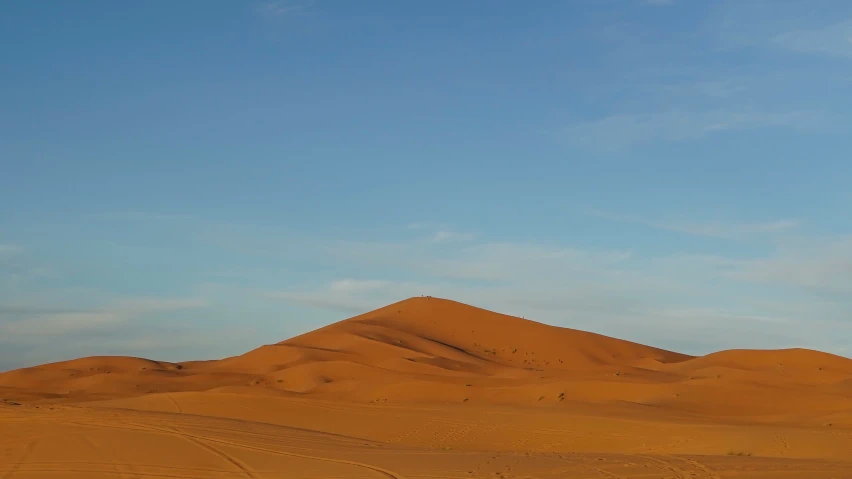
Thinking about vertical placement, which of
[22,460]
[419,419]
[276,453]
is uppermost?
[419,419]

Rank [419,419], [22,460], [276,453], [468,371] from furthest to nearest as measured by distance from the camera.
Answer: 1. [468,371]
2. [419,419]
3. [276,453]
4. [22,460]

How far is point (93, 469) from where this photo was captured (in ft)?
36.7

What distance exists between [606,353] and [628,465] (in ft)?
140

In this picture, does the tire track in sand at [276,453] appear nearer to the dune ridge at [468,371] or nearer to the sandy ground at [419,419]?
the sandy ground at [419,419]

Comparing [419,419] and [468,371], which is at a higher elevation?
[468,371]

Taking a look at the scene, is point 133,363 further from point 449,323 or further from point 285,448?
point 285,448

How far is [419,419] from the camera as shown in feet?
71.0

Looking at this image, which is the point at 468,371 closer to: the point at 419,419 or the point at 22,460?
the point at 419,419

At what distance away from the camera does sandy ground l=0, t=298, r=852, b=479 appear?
1206 cm

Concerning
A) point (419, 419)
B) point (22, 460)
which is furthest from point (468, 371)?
point (22, 460)

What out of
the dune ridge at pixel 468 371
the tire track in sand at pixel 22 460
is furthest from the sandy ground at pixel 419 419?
the dune ridge at pixel 468 371

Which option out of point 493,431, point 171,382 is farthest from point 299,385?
point 493,431

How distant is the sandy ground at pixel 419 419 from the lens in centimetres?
1206

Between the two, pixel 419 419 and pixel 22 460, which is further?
pixel 419 419
